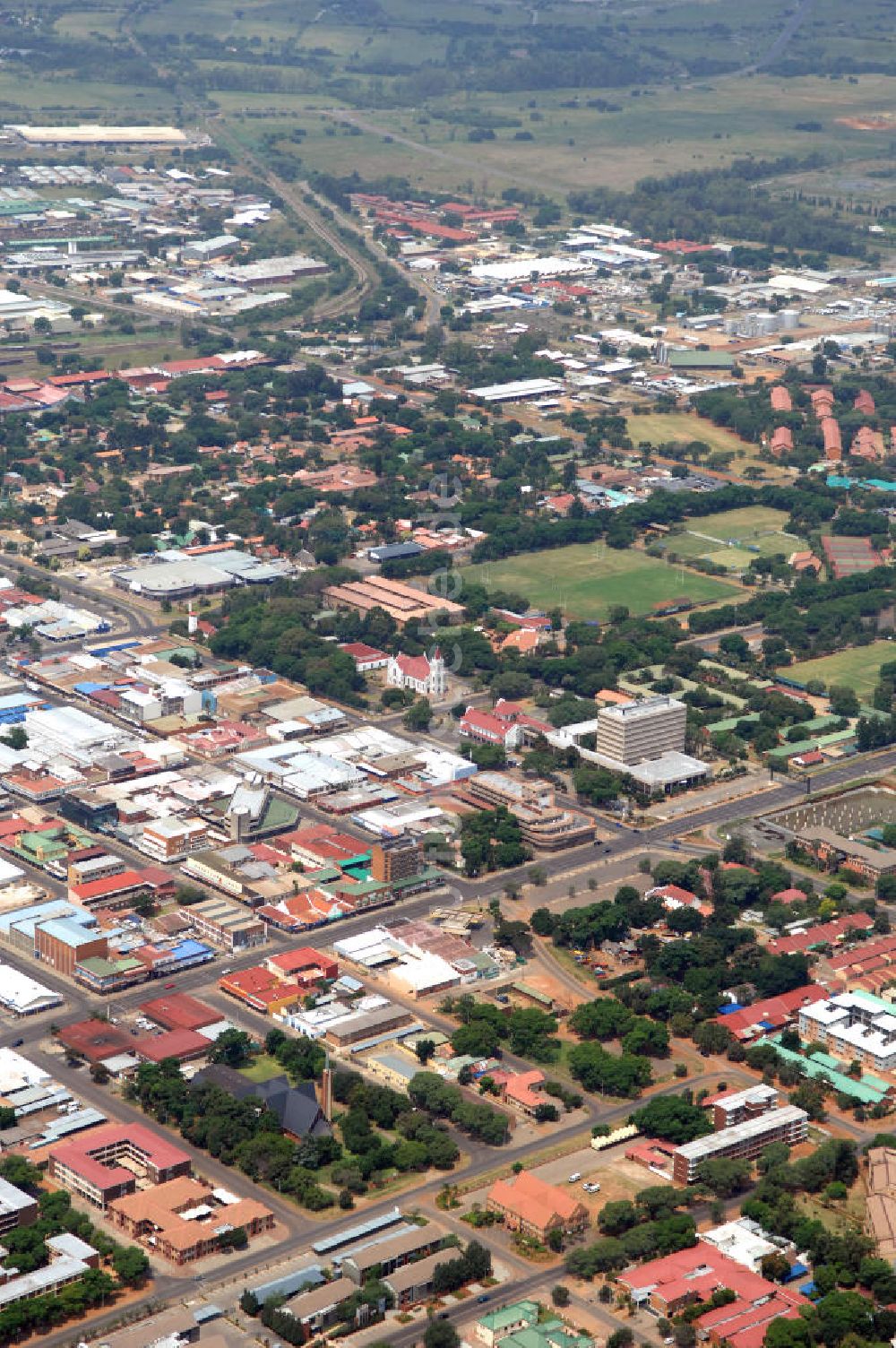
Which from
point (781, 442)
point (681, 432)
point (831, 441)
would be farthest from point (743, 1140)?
point (681, 432)

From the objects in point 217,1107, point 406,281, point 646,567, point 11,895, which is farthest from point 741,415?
point 217,1107

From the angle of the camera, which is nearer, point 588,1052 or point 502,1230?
point 502,1230

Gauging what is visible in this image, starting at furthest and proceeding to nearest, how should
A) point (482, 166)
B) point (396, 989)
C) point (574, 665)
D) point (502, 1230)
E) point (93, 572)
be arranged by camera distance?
point (482, 166) < point (93, 572) < point (574, 665) < point (396, 989) < point (502, 1230)

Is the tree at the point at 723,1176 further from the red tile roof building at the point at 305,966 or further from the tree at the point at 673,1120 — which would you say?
the red tile roof building at the point at 305,966

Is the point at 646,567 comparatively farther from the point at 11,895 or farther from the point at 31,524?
the point at 11,895

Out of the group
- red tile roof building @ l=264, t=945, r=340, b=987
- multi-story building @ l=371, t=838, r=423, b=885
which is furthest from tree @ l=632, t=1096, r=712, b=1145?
multi-story building @ l=371, t=838, r=423, b=885

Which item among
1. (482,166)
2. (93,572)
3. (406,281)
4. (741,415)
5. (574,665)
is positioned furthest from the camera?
(482,166)

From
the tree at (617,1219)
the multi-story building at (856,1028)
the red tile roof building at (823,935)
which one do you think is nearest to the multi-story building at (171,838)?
the red tile roof building at (823,935)
